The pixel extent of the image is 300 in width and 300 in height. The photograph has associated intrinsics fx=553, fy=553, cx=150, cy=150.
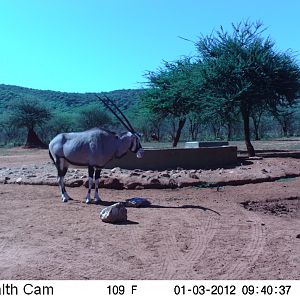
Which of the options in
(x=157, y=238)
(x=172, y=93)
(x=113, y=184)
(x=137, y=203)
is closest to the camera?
(x=157, y=238)

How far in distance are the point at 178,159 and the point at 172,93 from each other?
33.5 ft

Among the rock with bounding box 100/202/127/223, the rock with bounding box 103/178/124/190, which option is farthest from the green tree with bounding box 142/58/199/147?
the rock with bounding box 100/202/127/223

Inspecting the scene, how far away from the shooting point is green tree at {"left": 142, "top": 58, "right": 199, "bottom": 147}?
25797 mm

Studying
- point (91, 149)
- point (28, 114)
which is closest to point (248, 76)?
point (91, 149)

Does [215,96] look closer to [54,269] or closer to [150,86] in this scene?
[150,86]

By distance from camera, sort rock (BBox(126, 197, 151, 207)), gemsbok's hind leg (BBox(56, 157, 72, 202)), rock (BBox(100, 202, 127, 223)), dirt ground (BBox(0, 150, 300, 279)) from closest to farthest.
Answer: dirt ground (BBox(0, 150, 300, 279))
rock (BBox(100, 202, 127, 223))
rock (BBox(126, 197, 151, 207))
gemsbok's hind leg (BBox(56, 157, 72, 202))

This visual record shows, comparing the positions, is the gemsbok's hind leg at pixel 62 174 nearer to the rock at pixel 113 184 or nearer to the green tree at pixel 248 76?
the rock at pixel 113 184

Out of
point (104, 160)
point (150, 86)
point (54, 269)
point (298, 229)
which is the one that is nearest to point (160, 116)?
point (150, 86)

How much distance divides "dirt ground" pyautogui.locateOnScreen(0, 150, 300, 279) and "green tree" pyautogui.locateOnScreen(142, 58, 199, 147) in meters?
13.6

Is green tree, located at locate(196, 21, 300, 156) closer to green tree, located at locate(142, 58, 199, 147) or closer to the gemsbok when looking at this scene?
green tree, located at locate(142, 58, 199, 147)

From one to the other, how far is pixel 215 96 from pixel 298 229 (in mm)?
14279

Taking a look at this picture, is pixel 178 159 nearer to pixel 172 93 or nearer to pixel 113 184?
pixel 113 184

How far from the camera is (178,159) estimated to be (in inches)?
671

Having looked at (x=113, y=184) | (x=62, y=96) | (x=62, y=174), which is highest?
(x=62, y=96)
